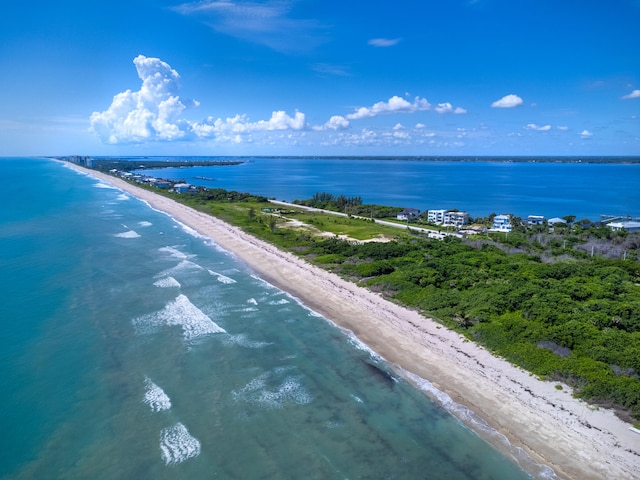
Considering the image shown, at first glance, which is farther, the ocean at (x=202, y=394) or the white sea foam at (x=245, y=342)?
the white sea foam at (x=245, y=342)

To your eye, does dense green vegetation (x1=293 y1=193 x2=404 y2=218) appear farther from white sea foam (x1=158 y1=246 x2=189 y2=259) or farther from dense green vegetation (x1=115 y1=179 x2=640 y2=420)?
white sea foam (x1=158 y1=246 x2=189 y2=259)

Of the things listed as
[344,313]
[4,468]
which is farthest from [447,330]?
[4,468]

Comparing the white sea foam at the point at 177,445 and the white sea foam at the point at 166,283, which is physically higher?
the white sea foam at the point at 166,283

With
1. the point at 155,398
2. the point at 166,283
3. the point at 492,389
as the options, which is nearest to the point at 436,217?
the point at 166,283

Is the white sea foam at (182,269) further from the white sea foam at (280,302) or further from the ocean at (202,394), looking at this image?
the white sea foam at (280,302)

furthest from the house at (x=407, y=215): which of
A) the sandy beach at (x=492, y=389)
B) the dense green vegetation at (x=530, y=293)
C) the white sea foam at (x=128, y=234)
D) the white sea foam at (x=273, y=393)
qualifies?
the white sea foam at (x=273, y=393)

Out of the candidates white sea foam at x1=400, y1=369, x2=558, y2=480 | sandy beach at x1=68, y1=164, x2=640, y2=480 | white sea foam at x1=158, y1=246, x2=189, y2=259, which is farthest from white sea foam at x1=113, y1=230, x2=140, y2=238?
white sea foam at x1=400, y1=369, x2=558, y2=480
